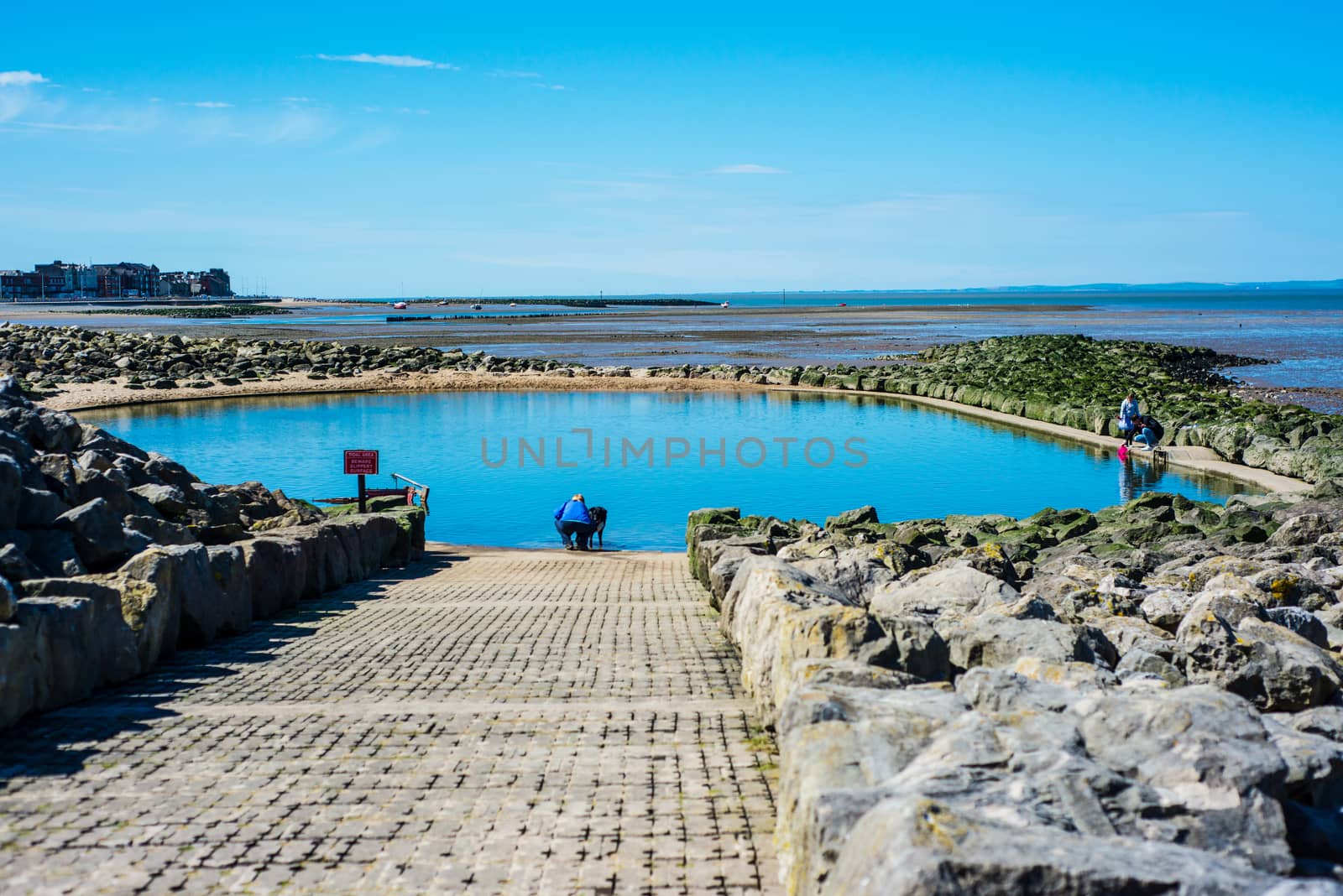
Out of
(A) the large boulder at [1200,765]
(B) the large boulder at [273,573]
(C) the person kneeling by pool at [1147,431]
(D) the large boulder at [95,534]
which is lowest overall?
(C) the person kneeling by pool at [1147,431]

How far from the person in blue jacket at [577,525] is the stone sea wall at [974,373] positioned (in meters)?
14.3

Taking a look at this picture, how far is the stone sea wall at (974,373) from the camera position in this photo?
26922 mm

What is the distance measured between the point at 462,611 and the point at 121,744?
4.62 metres

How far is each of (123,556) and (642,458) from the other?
20076mm

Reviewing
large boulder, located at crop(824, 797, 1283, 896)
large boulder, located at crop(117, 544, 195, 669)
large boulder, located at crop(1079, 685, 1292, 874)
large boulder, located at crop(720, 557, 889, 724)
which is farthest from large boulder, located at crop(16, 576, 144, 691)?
large boulder, located at crop(1079, 685, 1292, 874)

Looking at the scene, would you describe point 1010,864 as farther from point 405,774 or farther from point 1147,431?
point 1147,431

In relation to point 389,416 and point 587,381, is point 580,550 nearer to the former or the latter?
point 389,416

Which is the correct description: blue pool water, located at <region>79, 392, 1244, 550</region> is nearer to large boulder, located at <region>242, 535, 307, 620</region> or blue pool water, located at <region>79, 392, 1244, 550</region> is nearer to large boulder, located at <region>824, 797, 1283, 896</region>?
large boulder, located at <region>242, 535, 307, 620</region>

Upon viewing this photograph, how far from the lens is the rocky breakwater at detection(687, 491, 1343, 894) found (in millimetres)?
3291

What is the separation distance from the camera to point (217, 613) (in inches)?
362

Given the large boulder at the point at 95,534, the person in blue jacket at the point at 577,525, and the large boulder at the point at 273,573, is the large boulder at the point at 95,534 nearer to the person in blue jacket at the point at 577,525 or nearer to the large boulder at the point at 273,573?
the large boulder at the point at 273,573

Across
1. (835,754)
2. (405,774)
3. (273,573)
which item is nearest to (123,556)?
(273,573)

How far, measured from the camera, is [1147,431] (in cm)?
2777

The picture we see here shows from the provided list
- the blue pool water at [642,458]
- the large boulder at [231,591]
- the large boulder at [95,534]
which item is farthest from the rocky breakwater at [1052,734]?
the blue pool water at [642,458]
